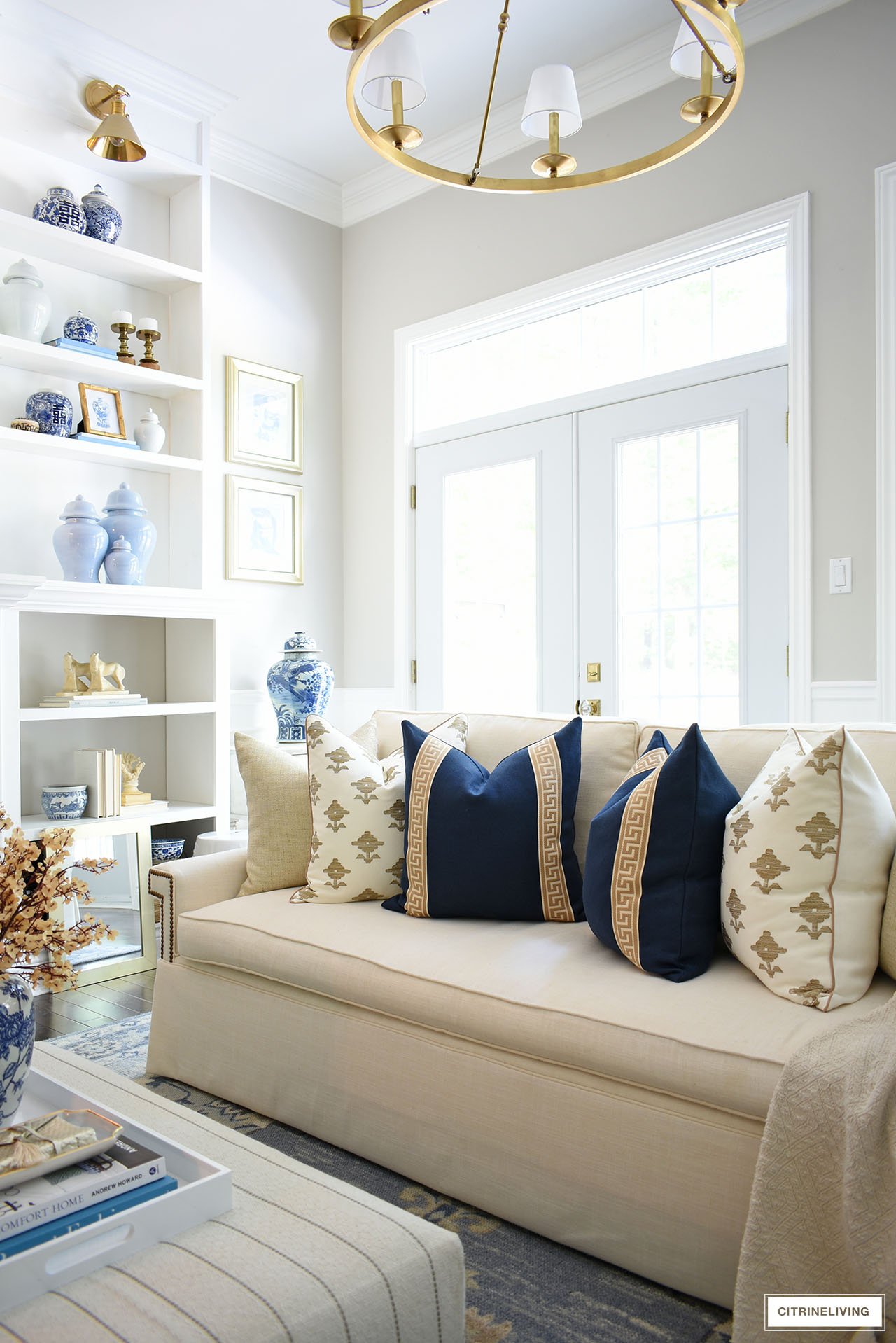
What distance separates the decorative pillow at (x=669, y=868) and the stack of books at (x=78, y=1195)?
902mm

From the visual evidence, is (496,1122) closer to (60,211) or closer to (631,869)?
(631,869)

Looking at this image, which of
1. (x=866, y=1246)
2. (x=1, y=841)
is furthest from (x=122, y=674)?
(x=866, y=1246)

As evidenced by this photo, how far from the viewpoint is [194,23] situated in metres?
3.41

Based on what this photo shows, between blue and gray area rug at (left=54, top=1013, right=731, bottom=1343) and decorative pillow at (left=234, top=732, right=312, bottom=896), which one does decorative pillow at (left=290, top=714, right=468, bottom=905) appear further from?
blue and gray area rug at (left=54, top=1013, right=731, bottom=1343)

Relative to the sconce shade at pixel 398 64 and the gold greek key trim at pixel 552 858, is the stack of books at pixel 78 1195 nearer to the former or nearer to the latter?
the gold greek key trim at pixel 552 858

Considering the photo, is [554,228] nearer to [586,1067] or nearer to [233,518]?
[233,518]

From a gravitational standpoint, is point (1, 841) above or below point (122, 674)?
below

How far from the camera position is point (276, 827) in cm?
247

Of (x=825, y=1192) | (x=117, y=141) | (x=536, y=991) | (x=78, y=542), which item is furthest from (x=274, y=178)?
(x=825, y=1192)

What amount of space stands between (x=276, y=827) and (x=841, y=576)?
6.09 feet

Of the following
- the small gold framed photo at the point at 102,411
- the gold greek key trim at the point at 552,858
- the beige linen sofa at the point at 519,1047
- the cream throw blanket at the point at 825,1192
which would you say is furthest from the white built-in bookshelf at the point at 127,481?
the cream throw blanket at the point at 825,1192

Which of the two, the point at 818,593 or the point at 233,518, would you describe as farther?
the point at 233,518

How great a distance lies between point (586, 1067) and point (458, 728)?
104 centimetres

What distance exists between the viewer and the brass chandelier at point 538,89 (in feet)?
5.43
